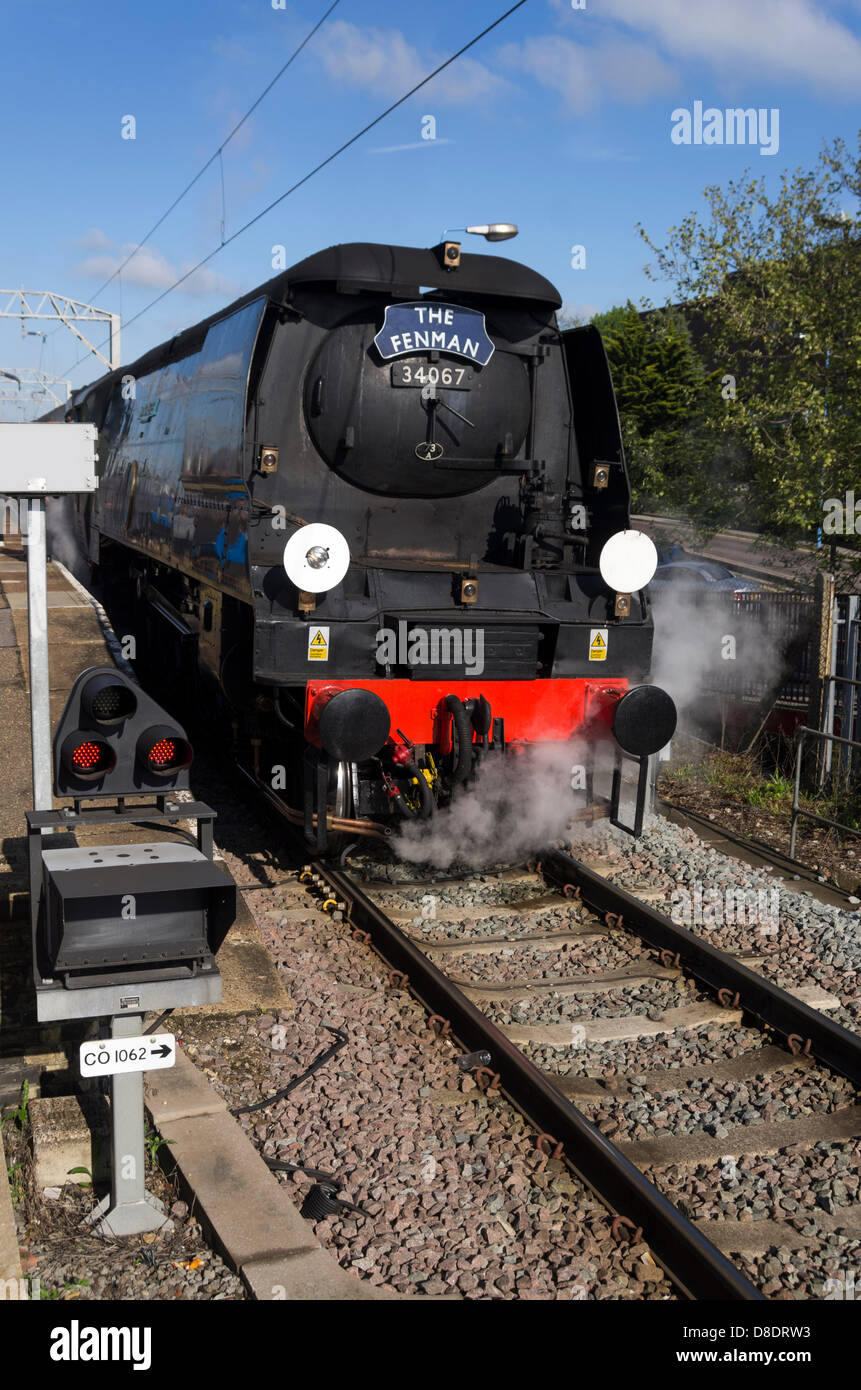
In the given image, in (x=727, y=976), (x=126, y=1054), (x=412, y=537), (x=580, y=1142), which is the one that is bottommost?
(x=580, y=1142)

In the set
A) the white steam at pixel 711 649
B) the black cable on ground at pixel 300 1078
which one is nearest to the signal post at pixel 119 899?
the black cable on ground at pixel 300 1078

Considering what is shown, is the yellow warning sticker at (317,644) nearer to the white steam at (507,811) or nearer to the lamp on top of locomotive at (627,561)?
the white steam at (507,811)

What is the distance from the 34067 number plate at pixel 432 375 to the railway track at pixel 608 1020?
2575mm

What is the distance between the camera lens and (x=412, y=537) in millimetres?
7172

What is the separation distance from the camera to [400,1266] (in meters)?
3.40

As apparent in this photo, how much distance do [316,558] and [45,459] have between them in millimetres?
1929

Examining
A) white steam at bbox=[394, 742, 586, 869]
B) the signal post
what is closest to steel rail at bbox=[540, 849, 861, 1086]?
white steam at bbox=[394, 742, 586, 869]

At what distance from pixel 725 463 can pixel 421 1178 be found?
9.01 m

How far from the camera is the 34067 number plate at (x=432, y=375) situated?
6.55 m

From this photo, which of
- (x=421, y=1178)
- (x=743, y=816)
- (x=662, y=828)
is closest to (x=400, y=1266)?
(x=421, y=1178)

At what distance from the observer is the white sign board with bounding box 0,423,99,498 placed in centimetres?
411

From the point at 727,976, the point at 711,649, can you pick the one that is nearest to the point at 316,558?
the point at 727,976

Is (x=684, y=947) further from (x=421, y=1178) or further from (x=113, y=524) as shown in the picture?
(x=113, y=524)

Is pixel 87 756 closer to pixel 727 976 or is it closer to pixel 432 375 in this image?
pixel 727 976
